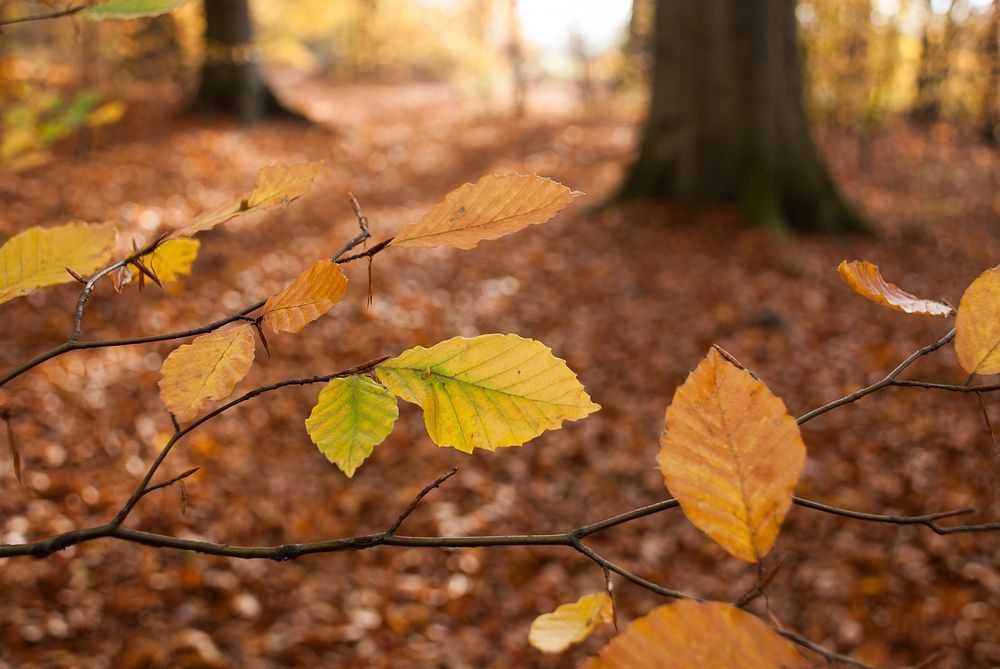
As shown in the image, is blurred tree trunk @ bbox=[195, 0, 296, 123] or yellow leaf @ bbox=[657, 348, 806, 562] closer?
yellow leaf @ bbox=[657, 348, 806, 562]

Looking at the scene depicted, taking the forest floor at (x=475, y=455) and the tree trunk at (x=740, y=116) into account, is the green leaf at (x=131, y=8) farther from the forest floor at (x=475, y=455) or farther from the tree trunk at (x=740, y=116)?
the tree trunk at (x=740, y=116)

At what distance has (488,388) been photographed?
0.52m

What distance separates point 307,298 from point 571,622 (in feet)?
1.08

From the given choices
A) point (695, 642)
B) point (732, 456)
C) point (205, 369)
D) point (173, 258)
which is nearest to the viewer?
point (695, 642)

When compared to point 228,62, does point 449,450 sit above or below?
below

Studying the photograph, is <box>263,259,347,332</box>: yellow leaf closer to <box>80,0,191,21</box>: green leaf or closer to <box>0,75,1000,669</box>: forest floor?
<box>80,0,191,21</box>: green leaf

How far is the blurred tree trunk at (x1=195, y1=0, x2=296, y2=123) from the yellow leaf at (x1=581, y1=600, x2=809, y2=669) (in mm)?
9313

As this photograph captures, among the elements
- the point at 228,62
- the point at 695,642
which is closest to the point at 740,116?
the point at 695,642

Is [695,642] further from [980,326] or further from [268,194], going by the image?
[268,194]

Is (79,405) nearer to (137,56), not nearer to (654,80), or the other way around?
(654,80)

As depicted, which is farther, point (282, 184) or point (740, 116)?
point (740, 116)

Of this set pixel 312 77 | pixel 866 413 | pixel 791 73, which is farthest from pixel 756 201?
pixel 312 77

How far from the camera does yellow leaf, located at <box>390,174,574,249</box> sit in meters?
0.52

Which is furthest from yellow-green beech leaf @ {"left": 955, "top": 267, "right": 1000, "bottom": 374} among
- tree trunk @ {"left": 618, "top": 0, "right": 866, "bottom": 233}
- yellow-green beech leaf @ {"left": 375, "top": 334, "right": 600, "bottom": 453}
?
tree trunk @ {"left": 618, "top": 0, "right": 866, "bottom": 233}
